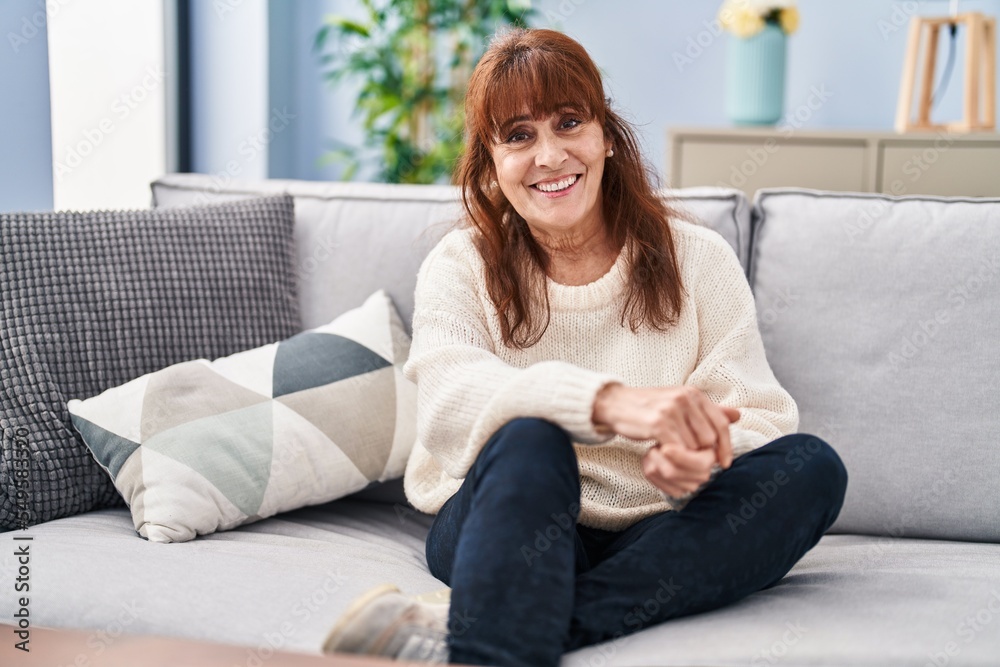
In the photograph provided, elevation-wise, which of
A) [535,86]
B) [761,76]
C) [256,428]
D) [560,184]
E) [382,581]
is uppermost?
[761,76]

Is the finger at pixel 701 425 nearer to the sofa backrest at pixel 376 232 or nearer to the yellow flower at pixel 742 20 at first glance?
the sofa backrest at pixel 376 232

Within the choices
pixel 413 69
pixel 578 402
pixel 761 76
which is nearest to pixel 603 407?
pixel 578 402

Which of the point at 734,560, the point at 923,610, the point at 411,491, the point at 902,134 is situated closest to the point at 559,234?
the point at 411,491

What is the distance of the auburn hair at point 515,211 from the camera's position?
4.49 feet

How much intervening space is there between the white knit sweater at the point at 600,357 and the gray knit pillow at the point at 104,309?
35 cm

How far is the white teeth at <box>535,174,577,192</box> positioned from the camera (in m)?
1.41

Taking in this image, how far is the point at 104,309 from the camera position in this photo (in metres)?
1.53

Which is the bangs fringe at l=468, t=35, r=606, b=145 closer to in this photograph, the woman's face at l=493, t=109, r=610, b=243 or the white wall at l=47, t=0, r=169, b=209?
the woman's face at l=493, t=109, r=610, b=243

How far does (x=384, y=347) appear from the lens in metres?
1.59

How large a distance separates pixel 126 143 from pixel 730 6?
6.07 ft

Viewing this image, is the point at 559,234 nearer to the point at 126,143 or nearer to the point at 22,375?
the point at 22,375

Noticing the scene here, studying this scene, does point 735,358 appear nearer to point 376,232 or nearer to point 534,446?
point 534,446

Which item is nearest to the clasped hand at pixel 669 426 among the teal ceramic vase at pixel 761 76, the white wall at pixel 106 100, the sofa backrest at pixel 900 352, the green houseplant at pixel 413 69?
the sofa backrest at pixel 900 352

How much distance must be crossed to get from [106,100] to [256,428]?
1.49 metres
